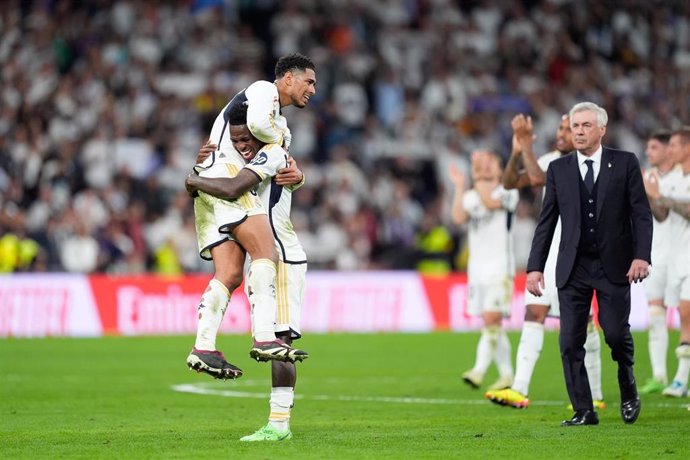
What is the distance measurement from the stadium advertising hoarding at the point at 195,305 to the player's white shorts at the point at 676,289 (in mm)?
10844

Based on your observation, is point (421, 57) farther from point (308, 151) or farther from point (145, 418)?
point (145, 418)

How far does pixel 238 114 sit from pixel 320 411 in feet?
13.7

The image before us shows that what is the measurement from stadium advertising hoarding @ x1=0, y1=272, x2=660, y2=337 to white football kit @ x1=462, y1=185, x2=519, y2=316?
413 inches

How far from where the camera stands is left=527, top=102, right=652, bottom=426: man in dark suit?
10.8 meters

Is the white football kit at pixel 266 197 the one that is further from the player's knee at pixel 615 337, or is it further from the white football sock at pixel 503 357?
the white football sock at pixel 503 357

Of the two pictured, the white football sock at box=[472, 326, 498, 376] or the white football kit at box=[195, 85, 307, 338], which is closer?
the white football kit at box=[195, 85, 307, 338]

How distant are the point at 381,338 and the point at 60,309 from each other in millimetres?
6111

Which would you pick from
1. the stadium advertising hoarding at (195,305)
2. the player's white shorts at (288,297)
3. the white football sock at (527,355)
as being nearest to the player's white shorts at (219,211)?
the player's white shorts at (288,297)

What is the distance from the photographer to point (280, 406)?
1004cm

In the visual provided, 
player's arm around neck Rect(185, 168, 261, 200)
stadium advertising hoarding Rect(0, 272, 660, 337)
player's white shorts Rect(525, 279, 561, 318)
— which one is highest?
player's arm around neck Rect(185, 168, 261, 200)

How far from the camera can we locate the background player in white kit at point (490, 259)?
601 inches

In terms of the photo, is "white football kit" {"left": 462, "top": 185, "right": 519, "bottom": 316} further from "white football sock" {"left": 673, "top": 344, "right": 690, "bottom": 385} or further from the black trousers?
the black trousers

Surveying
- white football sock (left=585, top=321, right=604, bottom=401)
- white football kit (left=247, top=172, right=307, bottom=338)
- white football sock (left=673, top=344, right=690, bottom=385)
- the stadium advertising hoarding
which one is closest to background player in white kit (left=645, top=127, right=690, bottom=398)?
white football sock (left=673, top=344, right=690, bottom=385)

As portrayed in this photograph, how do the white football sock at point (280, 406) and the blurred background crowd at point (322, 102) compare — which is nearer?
the white football sock at point (280, 406)
